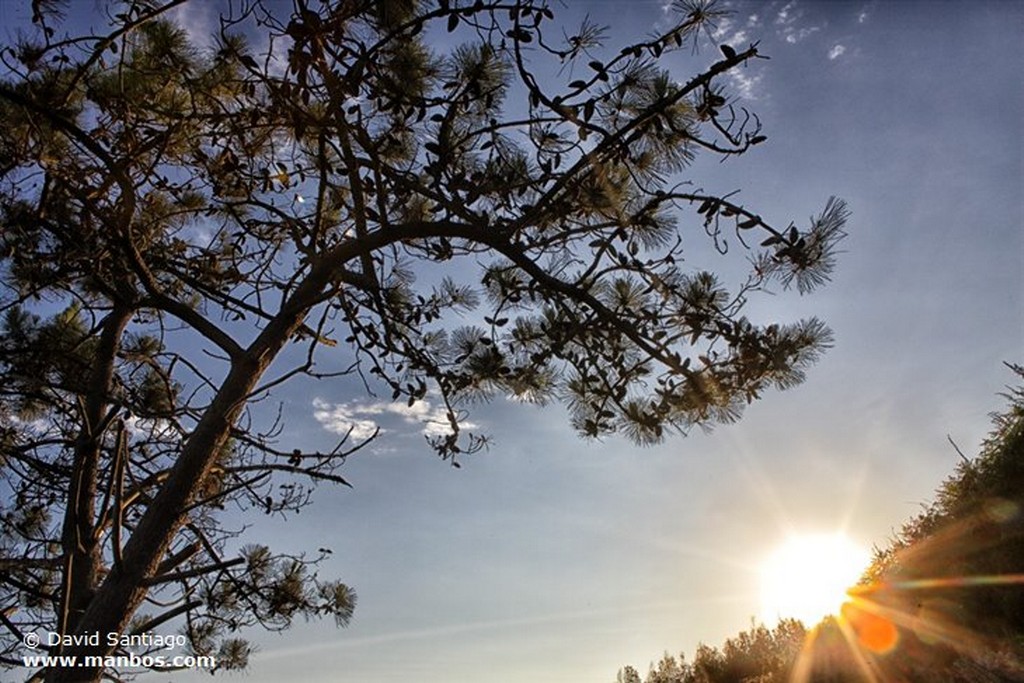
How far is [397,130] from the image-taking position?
4129mm

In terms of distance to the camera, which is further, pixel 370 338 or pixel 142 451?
pixel 142 451

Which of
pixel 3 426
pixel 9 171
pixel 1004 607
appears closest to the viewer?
pixel 9 171

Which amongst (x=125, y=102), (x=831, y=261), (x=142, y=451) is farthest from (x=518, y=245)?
(x=142, y=451)

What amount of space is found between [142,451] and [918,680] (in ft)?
22.6

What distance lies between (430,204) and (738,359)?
2.77 m

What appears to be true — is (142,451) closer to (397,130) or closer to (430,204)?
(430,204)

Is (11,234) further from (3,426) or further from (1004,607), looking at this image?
(1004,607)

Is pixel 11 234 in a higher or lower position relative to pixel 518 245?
higher

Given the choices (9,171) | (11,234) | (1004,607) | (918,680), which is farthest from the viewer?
(11,234)

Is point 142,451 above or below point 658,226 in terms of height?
above

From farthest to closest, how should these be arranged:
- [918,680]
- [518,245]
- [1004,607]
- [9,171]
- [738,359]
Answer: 1. [1004,607]
2. [9,171]
3. [918,680]
4. [518,245]
5. [738,359]

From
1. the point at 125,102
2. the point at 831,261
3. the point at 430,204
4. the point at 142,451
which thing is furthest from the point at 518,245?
the point at 142,451

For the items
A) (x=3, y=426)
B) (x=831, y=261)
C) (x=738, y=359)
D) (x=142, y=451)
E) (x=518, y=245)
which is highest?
(x=3, y=426)

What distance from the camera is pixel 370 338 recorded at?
4.35 m
